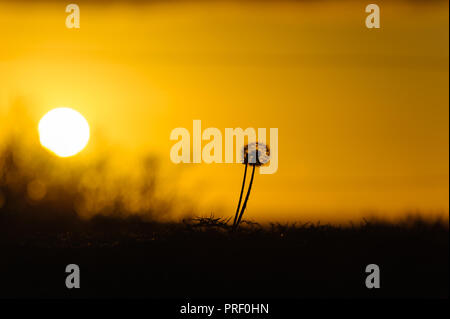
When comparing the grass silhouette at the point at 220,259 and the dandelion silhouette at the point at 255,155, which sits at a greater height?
the dandelion silhouette at the point at 255,155

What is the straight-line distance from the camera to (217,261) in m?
5.95

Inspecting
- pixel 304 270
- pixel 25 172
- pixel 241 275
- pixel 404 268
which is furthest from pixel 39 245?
pixel 25 172

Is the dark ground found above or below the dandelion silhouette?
below

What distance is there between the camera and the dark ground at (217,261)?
18.2 feet

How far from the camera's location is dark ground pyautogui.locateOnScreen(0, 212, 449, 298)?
555 cm

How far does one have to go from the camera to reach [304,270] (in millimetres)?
6016

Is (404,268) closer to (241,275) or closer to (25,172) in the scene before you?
(241,275)

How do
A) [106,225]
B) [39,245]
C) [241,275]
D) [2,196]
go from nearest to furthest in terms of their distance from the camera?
[241,275], [39,245], [106,225], [2,196]

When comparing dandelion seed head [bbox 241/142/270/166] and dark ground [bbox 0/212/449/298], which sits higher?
dandelion seed head [bbox 241/142/270/166]

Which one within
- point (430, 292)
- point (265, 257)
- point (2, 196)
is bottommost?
point (430, 292)

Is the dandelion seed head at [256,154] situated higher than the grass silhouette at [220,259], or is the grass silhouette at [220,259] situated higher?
the dandelion seed head at [256,154]

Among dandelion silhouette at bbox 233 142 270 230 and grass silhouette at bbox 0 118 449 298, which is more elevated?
dandelion silhouette at bbox 233 142 270 230

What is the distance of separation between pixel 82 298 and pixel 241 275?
155 centimetres

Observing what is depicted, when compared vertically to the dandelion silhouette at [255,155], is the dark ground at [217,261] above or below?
below
